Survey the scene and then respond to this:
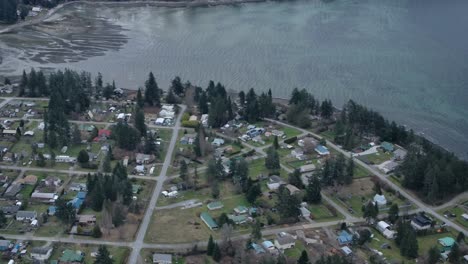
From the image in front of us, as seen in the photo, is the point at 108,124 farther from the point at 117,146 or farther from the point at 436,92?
the point at 436,92

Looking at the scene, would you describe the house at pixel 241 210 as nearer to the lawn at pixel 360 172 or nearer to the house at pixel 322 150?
the lawn at pixel 360 172

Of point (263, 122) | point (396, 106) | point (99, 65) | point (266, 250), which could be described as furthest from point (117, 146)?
point (396, 106)

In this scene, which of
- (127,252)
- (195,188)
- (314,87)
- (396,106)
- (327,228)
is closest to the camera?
(127,252)

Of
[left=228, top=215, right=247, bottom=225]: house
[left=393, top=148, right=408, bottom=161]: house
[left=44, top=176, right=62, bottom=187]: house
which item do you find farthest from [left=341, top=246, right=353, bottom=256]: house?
[left=44, top=176, right=62, bottom=187]: house

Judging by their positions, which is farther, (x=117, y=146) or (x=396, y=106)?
(x=396, y=106)

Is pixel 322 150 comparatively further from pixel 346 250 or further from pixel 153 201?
pixel 153 201

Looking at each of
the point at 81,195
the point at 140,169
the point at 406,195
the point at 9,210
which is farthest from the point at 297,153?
the point at 9,210
